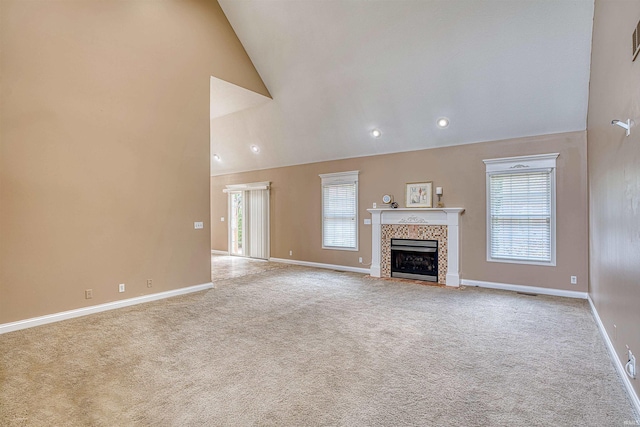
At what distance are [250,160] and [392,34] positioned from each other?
5491mm

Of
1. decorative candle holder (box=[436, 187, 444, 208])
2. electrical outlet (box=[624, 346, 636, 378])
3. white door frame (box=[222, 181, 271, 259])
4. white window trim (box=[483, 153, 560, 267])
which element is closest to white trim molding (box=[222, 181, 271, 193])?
white door frame (box=[222, 181, 271, 259])

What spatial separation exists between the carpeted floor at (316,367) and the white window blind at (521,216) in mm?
1077

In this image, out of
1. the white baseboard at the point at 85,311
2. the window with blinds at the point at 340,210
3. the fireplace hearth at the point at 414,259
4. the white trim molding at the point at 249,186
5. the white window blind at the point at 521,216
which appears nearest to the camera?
the white baseboard at the point at 85,311

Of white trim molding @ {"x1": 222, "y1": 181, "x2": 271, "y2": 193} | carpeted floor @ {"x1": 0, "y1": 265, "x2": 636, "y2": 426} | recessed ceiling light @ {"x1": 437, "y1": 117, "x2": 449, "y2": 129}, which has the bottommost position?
carpeted floor @ {"x1": 0, "y1": 265, "x2": 636, "y2": 426}

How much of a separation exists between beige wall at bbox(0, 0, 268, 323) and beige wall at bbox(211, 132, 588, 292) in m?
3.17

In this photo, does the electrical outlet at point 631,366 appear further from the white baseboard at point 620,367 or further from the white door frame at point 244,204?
the white door frame at point 244,204

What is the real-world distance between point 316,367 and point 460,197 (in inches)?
184

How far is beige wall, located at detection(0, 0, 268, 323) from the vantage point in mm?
3967

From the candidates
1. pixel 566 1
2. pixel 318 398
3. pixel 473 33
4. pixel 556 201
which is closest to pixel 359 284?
pixel 556 201

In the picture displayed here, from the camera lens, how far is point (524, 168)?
5.69 meters

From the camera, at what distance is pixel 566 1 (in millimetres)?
3912

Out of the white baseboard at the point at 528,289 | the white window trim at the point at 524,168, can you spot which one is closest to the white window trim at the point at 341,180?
the white baseboard at the point at 528,289

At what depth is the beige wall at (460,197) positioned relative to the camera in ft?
17.5

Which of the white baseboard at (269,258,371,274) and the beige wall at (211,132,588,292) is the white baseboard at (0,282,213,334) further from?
the beige wall at (211,132,588,292)
